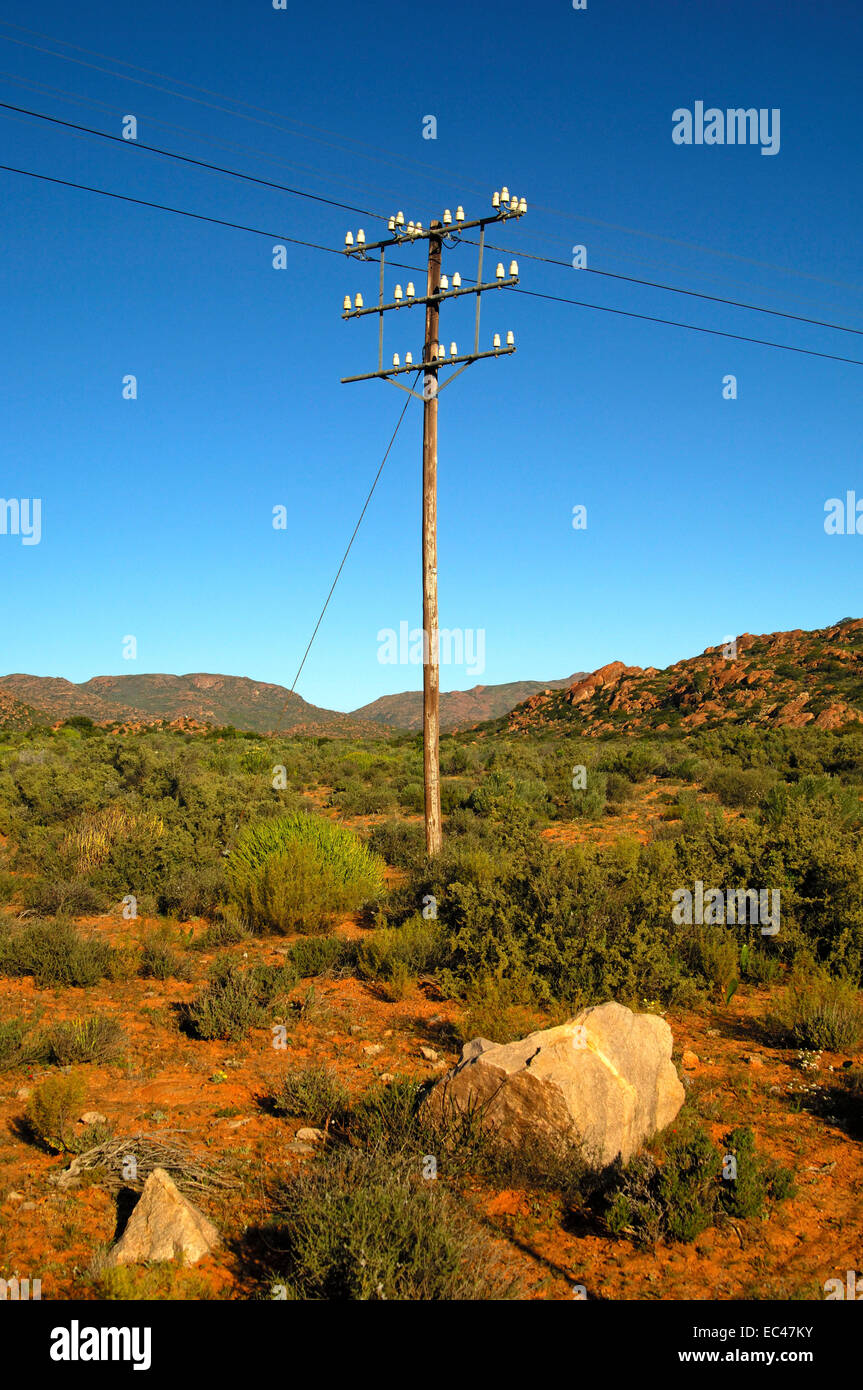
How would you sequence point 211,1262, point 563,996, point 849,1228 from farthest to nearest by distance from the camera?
1. point 563,996
2. point 849,1228
3. point 211,1262

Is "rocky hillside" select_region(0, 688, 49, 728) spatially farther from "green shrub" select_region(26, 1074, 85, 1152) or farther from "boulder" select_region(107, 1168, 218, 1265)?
"boulder" select_region(107, 1168, 218, 1265)

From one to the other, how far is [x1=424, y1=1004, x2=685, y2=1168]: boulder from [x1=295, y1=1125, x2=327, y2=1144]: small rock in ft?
2.94

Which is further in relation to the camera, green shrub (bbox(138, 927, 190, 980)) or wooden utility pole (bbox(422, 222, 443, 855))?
wooden utility pole (bbox(422, 222, 443, 855))

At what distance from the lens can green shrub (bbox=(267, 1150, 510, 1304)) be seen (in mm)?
3434

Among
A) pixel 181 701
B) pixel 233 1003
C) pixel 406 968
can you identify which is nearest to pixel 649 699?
pixel 406 968

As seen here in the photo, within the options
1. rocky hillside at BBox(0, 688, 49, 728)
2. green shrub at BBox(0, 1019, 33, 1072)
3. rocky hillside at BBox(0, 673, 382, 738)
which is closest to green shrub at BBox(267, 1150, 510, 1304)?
green shrub at BBox(0, 1019, 33, 1072)

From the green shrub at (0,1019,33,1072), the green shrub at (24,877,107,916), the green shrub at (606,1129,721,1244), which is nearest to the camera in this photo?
the green shrub at (606,1129,721,1244)

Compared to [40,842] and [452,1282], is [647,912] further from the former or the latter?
[40,842]

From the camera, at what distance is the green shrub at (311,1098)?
5586 mm

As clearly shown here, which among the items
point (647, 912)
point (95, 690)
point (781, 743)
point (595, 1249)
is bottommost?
point (595, 1249)

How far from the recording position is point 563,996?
24.3 feet
